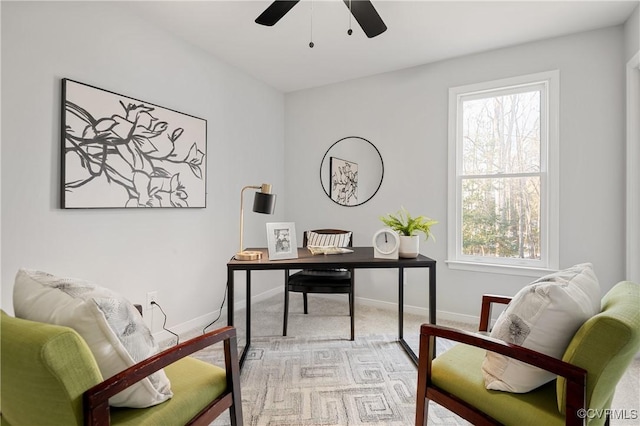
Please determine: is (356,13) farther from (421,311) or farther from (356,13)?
(421,311)

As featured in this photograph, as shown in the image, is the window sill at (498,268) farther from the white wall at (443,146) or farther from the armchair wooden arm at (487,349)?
the armchair wooden arm at (487,349)

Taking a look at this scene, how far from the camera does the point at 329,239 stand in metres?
3.21

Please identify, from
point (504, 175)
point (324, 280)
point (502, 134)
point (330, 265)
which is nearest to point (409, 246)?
point (330, 265)

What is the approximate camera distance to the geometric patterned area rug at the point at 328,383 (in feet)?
5.56

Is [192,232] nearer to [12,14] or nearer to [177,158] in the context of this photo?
[177,158]

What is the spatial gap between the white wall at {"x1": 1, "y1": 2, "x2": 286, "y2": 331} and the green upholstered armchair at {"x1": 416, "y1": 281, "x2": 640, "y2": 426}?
2.17 m

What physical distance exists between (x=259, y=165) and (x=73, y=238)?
2.01 meters

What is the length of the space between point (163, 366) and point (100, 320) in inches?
9.6

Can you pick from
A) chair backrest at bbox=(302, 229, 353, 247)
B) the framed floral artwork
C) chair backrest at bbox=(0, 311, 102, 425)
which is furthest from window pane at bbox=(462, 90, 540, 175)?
chair backrest at bbox=(0, 311, 102, 425)

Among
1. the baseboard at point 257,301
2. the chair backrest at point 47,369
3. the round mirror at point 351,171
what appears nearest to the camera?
the chair backrest at point 47,369

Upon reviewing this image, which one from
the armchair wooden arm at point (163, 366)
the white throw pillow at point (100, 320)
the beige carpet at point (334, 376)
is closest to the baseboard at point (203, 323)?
the beige carpet at point (334, 376)

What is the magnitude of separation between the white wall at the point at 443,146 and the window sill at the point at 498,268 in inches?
2.0

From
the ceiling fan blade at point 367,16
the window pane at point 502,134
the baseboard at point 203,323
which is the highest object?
the ceiling fan blade at point 367,16

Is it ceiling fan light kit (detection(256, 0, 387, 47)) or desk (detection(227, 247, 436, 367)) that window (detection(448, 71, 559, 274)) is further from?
ceiling fan light kit (detection(256, 0, 387, 47))
